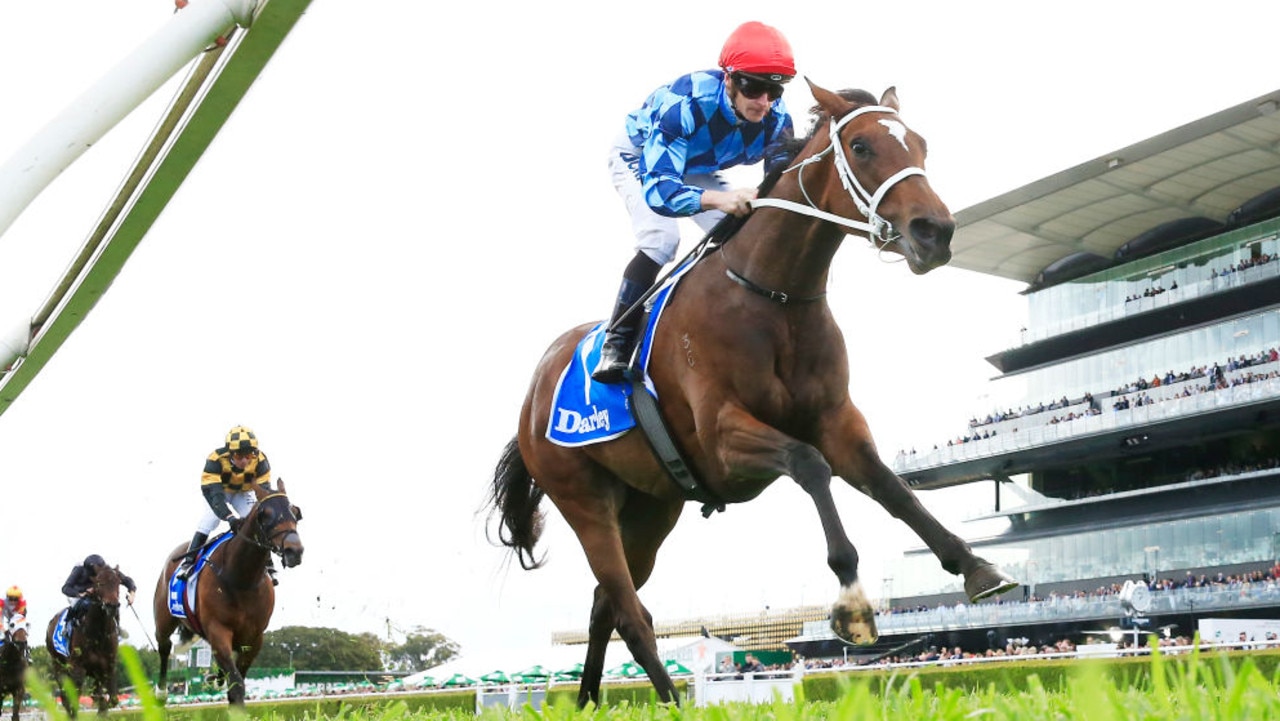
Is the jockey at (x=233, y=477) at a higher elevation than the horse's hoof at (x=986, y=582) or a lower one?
higher

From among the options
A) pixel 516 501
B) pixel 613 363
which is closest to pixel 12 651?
pixel 516 501

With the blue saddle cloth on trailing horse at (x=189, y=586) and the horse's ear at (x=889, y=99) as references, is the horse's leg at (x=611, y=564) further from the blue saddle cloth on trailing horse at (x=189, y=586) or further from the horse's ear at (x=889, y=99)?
the blue saddle cloth on trailing horse at (x=189, y=586)

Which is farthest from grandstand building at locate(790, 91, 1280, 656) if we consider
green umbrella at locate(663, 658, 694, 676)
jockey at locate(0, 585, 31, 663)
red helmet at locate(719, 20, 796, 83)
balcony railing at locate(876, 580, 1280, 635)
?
red helmet at locate(719, 20, 796, 83)

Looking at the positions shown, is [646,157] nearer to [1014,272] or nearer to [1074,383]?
[1074,383]

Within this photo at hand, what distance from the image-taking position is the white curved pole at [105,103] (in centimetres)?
233

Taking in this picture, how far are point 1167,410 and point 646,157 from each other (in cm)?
3881

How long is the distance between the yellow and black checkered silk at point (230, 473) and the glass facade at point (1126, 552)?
98.9 ft

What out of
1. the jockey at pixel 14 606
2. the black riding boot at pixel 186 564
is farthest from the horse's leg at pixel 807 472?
the jockey at pixel 14 606

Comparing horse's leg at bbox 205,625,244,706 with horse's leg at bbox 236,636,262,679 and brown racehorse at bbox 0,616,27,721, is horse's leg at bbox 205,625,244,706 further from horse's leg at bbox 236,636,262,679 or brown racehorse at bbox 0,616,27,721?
brown racehorse at bbox 0,616,27,721

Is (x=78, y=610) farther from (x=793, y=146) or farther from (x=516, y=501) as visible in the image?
(x=793, y=146)

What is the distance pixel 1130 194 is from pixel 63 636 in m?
39.6

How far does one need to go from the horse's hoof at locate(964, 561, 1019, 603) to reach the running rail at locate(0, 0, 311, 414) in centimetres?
260

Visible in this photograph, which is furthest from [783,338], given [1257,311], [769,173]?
[1257,311]

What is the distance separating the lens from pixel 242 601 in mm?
9977
